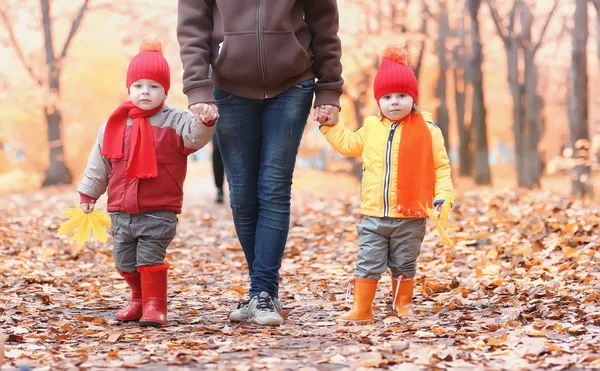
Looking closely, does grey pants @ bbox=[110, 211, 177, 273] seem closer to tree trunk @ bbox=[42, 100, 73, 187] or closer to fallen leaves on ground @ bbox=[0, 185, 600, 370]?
fallen leaves on ground @ bbox=[0, 185, 600, 370]

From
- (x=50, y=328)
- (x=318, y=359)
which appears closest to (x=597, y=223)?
(x=318, y=359)

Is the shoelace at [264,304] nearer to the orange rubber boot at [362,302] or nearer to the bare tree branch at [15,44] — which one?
the orange rubber boot at [362,302]

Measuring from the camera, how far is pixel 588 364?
3.18 meters

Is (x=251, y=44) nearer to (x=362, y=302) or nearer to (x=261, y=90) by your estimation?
(x=261, y=90)

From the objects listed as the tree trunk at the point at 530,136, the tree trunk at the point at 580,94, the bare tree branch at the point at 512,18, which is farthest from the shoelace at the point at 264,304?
the bare tree branch at the point at 512,18

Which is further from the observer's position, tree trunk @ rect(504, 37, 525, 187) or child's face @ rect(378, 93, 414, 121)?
tree trunk @ rect(504, 37, 525, 187)

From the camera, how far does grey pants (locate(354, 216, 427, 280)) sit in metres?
4.49

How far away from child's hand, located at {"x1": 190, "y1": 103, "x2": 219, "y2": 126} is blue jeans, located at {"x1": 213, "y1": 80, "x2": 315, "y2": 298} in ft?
0.60

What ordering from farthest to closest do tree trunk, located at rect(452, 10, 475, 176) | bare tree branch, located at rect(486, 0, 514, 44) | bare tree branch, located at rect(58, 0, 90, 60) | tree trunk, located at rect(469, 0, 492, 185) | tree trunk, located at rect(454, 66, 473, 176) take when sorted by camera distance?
tree trunk, located at rect(454, 66, 473, 176) → tree trunk, located at rect(452, 10, 475, 176) → bare tree branch, located at rect(58, 0, 90, 60) → bare tree branch, located at rect(486, 0, 514, 44) → tree trunk, located at rect(469, 0, 492, 185)

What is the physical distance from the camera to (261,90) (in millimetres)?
4398

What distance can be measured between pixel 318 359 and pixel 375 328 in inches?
32.4

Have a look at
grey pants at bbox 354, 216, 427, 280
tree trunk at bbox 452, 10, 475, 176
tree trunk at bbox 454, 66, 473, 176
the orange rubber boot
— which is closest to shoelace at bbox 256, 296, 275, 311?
the orange rubber boot

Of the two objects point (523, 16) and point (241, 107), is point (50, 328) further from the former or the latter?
point (523, 16)

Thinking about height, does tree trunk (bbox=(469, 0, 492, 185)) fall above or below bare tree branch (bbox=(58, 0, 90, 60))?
below
